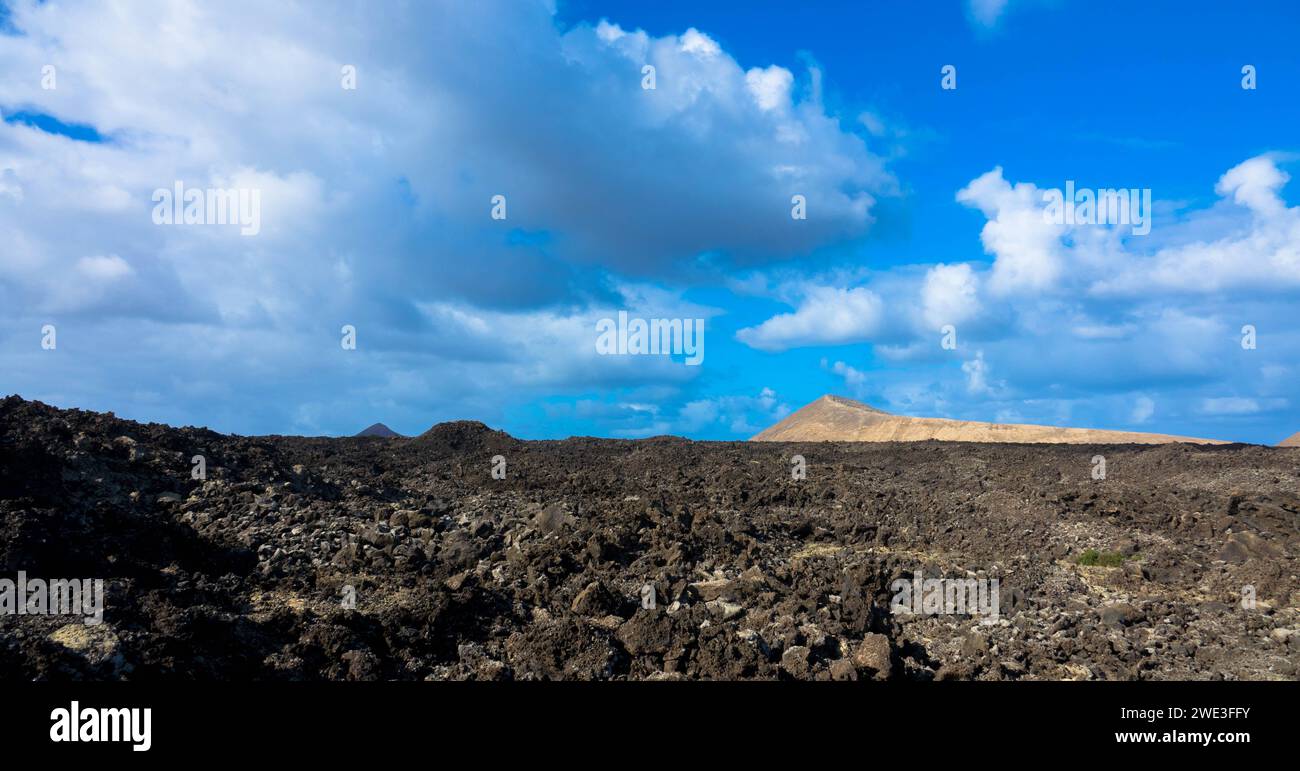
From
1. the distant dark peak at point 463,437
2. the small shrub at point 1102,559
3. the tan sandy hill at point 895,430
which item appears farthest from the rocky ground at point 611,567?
the tan sandy hill at point 895,430

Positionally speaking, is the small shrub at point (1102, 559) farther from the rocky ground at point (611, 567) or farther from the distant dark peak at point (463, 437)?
the distant dark peak at point (463, 437)

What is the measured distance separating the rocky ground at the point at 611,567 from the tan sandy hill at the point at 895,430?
27.5 meters

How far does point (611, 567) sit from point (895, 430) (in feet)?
157

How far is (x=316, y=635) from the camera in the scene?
11.1 metres

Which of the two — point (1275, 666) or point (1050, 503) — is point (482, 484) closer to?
point (1050, 503)

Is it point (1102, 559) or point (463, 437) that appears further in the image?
point (463, 437)

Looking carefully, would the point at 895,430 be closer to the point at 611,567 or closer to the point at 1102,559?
the point at 1102,559

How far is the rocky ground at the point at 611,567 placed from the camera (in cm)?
1094

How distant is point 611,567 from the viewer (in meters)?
15.2

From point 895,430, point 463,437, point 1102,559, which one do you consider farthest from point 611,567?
point 895,430

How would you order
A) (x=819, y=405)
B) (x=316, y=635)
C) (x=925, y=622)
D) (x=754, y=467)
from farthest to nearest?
(x=819, y=405) → (x=754, y=467) → (x=925, y=622) → (x=316, y=635)

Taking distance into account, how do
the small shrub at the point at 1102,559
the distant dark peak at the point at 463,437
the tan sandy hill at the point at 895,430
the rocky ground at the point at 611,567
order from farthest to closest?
the tan sandy hill at the point at 895,430 < the distant dark peak at the point at 463,437 < the small shrub at the point at 1102,559 < the rocky ground at the point at 611,567
